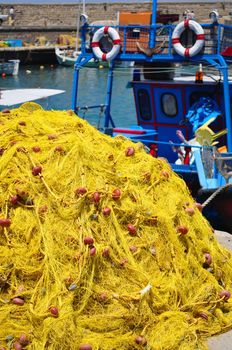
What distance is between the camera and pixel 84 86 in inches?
1500

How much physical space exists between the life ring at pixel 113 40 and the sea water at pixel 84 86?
Result: 7.50 metres

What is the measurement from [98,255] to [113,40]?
6.85 meters

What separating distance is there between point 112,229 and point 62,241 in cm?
45

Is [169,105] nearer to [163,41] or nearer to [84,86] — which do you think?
[163,41]

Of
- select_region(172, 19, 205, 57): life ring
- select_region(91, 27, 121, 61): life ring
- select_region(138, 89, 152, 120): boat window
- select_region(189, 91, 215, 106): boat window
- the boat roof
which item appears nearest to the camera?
select_region(172, 19, 205, 57): life ring

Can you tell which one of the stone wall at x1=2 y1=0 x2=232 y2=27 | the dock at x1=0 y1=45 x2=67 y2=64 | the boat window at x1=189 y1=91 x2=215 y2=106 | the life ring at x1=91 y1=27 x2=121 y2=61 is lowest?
the dock at x1=0 y1=45 x2=67 y2=64

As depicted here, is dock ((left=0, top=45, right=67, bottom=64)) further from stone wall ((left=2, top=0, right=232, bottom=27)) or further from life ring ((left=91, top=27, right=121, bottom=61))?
life ring ((left=91, top=27, right=121, bottom=61))

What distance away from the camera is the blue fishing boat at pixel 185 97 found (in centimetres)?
947

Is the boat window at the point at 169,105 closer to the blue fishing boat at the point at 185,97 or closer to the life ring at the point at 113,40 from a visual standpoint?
the blue fishing boat at the point at 185,97

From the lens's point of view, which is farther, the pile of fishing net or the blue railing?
the blue railing

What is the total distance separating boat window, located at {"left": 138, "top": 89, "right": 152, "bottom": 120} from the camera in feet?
40.5

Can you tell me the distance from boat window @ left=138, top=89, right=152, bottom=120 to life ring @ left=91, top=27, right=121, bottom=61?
55.3 inches

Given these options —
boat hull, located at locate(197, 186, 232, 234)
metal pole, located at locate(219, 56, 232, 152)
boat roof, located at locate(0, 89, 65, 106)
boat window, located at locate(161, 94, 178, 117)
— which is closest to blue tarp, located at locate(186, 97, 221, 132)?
boat window, located at locate(161, 94, 178, 117)

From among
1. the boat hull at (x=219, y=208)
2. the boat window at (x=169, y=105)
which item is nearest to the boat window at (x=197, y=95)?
the boat window at (x=169, y=105)
